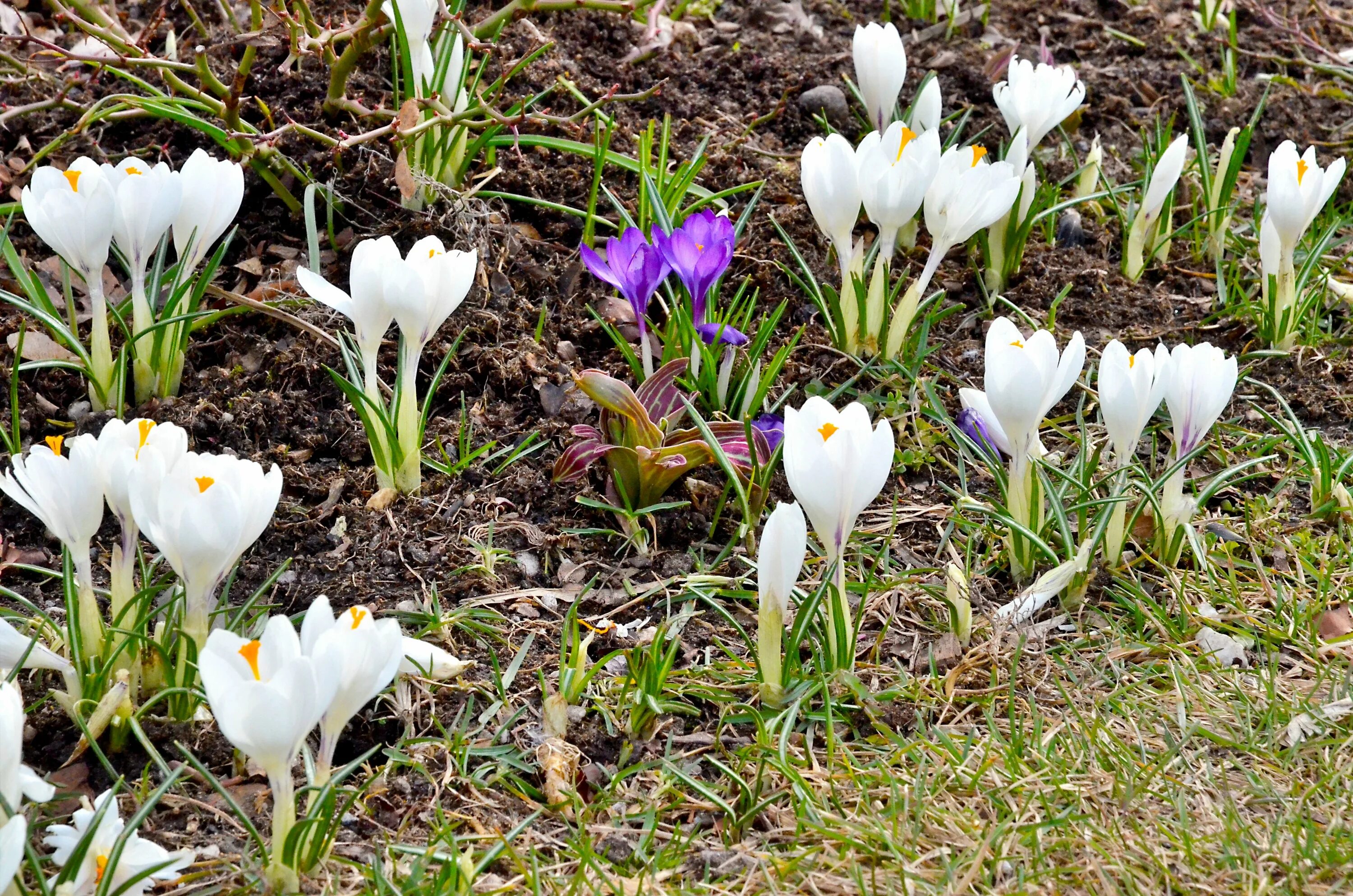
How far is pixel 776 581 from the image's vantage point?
1669mm

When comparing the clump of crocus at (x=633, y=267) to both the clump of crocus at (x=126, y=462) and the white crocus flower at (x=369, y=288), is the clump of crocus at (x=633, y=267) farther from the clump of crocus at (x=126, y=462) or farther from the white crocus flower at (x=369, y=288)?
the clump of crocus at (x=126, y=462)

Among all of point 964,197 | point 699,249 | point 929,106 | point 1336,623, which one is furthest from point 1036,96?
point 1336,623

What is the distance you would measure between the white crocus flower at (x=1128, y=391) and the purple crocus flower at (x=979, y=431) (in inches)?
7.4

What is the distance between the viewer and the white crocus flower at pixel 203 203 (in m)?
2.11

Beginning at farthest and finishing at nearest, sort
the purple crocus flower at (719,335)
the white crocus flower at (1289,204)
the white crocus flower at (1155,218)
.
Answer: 1. the white crocus flower at (1155,218)
2. the white crocus flower at (1289,204)
3. the purple crocus flower at (719,335)

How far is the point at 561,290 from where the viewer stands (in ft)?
8.63

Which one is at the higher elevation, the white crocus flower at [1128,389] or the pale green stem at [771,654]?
the white crocus flower at [1128,389]

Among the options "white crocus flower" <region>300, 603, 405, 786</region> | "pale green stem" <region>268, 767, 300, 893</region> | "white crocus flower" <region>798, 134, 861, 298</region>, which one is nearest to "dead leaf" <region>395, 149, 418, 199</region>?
"white crocus flower" <region>798, 134, 861, 298</region>

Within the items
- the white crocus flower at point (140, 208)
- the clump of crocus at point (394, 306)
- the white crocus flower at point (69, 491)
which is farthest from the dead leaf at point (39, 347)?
the white crocus flower at point (69, 491)

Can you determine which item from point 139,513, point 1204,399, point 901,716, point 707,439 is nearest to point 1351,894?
point 901,716

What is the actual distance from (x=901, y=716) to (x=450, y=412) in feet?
3.46

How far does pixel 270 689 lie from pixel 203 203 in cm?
114

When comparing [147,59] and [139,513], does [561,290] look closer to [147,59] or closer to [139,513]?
[147,59]

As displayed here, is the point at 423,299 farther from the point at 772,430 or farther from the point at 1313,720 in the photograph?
the point at 1313,720
